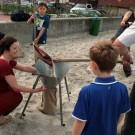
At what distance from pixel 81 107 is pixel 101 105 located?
155 mm

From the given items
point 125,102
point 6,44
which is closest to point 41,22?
point 6,44

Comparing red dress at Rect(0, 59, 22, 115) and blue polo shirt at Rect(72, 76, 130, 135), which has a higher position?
blue polo shirt at Rect(72, 76, 130, 135)

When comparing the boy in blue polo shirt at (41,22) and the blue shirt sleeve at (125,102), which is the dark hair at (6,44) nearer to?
the blue shirt sleeve at (125,102)

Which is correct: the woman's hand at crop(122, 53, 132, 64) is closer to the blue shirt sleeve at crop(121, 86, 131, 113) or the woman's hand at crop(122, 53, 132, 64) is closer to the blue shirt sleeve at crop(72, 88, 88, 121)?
the blue shirt sleeve at crop(121, 86, 131, 113)

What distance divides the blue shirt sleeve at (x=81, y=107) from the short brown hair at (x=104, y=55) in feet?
0.75

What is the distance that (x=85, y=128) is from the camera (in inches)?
95.4

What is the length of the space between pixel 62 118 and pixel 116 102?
5.60 ft

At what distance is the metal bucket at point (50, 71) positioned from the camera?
143 inches

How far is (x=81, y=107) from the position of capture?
2.24 metres

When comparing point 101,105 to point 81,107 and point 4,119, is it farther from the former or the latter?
point 4,119

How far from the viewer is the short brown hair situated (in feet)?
7.22

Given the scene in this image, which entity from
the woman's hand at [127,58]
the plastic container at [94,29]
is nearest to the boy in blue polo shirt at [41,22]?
the woman's hand at [127,58]

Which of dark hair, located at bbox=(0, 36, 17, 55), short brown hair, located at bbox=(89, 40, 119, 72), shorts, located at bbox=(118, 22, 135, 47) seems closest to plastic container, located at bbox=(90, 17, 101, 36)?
dark hair, located at bbox=(0, 36, 17, 55)

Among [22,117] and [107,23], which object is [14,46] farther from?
[107,23]
